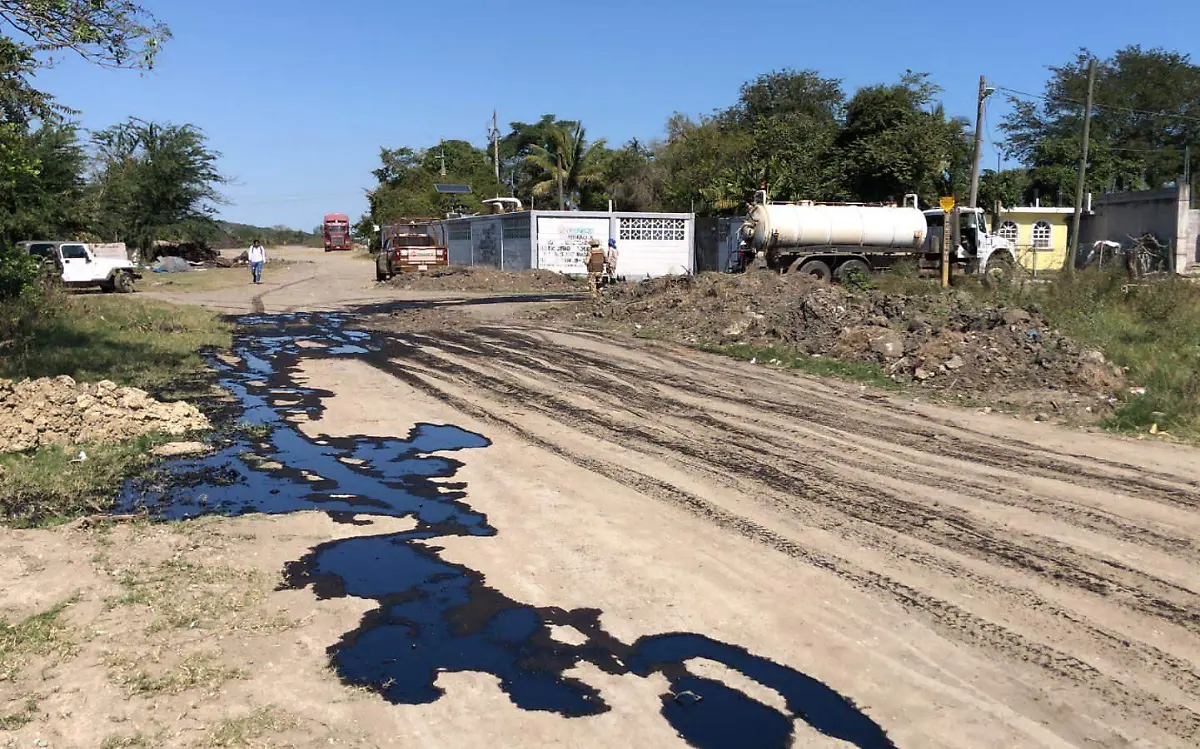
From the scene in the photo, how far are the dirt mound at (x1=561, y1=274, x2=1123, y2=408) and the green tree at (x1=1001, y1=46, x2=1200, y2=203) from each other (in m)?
41.2

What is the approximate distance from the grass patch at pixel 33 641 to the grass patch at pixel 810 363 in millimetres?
9796

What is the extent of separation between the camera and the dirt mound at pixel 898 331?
35.8ft

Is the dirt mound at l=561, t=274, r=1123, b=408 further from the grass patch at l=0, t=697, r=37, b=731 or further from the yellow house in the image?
the yellow house

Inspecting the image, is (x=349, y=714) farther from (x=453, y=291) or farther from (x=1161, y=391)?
(x=453, y=291)

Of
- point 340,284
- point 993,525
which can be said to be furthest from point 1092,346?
point 340,284

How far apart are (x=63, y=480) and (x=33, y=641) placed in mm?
3123

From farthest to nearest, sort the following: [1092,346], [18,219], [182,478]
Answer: [18,219] → [1092,346] → [182,478]

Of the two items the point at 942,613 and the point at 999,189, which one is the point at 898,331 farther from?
the point at 999,189

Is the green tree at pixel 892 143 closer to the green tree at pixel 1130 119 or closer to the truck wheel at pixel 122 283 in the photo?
the green tree at pixel 1130 119

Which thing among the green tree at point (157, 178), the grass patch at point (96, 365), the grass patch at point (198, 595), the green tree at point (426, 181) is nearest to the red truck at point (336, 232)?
the green tree at point (426, 181)

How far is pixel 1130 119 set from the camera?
194 feet

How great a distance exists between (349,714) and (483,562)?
1.87m

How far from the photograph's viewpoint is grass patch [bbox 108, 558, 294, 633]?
4516mm

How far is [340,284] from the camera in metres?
36.3
